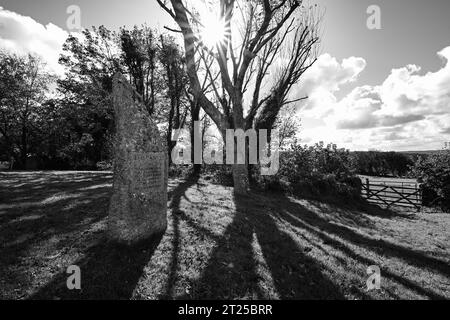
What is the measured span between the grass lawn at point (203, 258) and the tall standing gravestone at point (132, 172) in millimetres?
401

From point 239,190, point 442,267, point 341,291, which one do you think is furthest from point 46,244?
point 442,267

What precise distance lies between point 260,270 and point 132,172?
3.27 meters

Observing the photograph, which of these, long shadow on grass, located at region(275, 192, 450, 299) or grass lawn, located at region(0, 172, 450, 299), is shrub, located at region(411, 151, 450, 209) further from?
long shadow on grass, located at region(275, 192, 450, 299)

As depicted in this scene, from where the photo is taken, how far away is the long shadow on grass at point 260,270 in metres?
4.41

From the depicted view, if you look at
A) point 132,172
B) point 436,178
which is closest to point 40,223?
point 132,172

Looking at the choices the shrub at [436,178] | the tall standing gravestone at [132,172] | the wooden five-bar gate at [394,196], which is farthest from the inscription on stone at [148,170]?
the shrub at [436,178]

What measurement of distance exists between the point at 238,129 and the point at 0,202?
30.0 feet

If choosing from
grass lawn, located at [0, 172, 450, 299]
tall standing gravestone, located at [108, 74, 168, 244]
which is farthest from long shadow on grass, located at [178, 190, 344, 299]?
tall standing gravestone, located at [108, 74, 168, 244]

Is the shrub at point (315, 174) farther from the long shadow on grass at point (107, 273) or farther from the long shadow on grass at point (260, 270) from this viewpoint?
the long shadow on grass at point (107, 273)

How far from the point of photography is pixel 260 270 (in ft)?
16.7

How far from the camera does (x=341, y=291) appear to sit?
467 cm

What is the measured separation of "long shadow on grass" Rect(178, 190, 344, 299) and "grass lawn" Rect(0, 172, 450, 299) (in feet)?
0.07

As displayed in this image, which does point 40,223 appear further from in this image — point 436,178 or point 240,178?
point 436,178

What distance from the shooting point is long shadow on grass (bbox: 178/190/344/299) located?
174 inches
